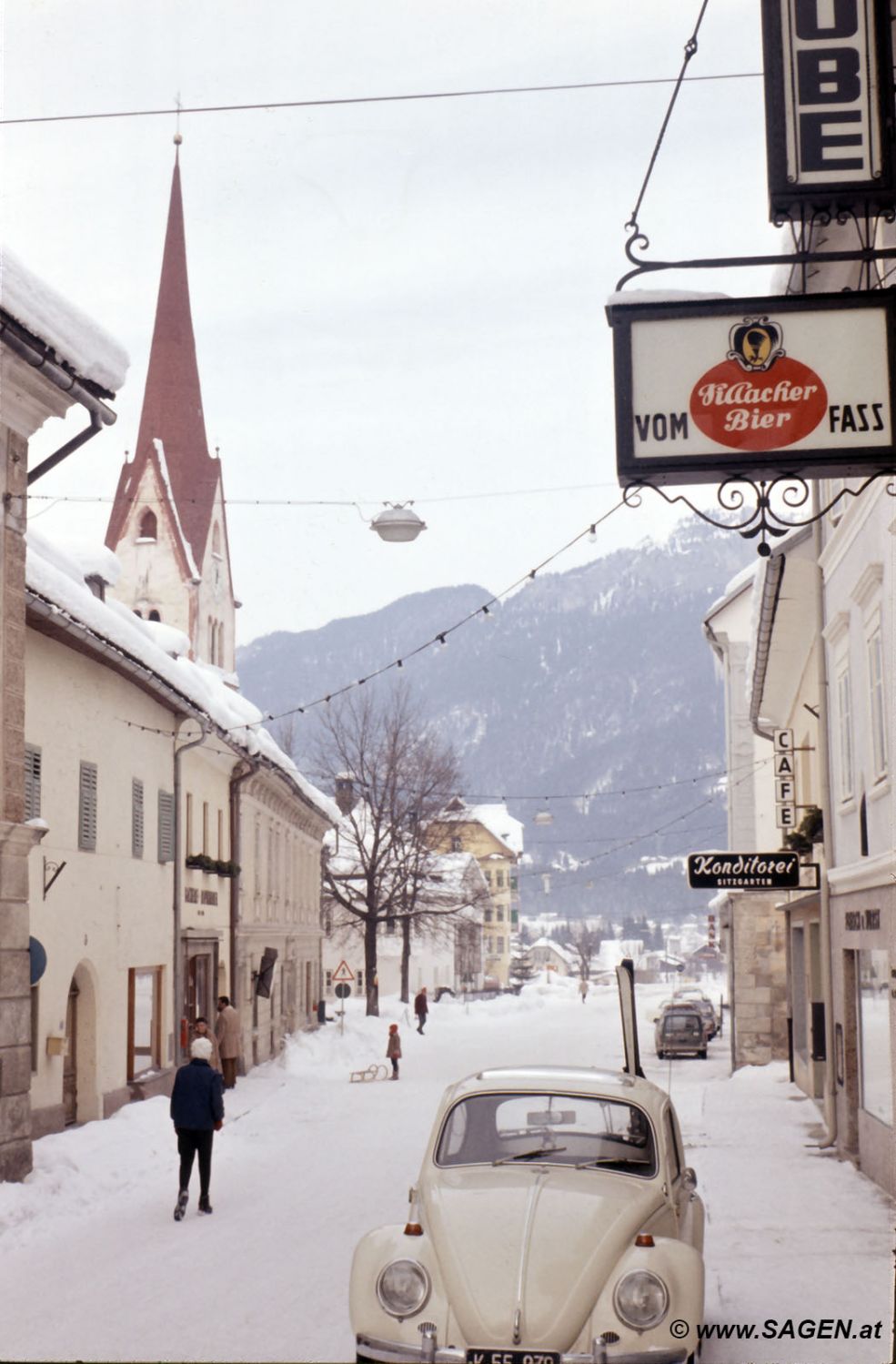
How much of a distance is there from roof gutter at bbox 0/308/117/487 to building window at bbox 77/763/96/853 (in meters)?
6.14

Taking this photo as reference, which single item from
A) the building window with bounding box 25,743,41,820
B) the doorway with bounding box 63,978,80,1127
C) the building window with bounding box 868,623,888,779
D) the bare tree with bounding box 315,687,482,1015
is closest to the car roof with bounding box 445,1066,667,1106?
the building window with bounding box 868,623,888,779

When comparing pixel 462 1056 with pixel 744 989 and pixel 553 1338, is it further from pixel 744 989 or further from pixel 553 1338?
pixel 553 1338

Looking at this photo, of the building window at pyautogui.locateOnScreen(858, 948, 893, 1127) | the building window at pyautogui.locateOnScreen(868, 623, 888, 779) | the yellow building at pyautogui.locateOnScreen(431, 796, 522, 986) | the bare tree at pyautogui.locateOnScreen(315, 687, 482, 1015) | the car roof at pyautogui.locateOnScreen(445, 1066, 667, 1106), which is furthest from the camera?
the yellow building at pyautogui.locateOnScreen(431, 796, 522, 986)

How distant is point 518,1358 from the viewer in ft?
26.5

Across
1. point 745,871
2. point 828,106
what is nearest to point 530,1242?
point 828,106

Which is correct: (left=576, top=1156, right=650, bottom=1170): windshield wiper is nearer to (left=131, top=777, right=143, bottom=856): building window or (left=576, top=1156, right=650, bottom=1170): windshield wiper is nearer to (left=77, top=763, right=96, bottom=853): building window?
(left=77, top=763, right=96, bottom=853): building window

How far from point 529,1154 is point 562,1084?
511mm

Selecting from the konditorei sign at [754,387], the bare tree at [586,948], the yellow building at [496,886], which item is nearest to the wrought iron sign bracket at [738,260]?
the konditorei sign at [754,387]

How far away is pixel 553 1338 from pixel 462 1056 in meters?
37.8

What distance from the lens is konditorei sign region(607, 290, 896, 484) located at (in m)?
7.67

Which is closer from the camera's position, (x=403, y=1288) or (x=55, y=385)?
(x=403, y=1288)

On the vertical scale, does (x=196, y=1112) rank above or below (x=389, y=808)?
below

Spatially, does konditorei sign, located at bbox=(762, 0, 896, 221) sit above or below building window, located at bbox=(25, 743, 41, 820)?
above

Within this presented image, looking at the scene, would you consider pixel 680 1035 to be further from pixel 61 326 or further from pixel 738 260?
pixel 738 260
